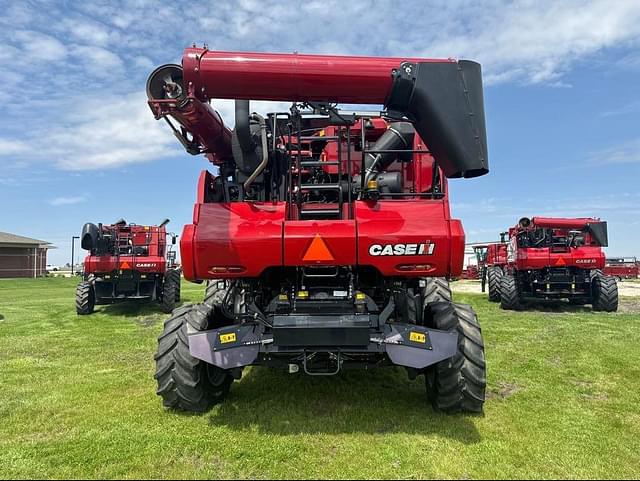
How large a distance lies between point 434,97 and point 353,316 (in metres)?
1.76

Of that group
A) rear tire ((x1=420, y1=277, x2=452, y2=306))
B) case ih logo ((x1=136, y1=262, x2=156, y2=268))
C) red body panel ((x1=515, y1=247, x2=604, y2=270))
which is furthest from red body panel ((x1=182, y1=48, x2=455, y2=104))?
red body panel ((x1=515, y1=247, x2=604, y2=270))

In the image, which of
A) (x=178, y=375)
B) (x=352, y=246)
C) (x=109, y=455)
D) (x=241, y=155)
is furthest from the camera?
(x=241, y=155)

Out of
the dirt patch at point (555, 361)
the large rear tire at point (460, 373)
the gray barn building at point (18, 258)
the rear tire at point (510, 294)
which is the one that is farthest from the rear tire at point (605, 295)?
the gray barn building at point (18, 258)

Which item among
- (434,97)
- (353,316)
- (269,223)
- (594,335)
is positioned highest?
(434,97)

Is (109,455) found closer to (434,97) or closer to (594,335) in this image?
(434,97)

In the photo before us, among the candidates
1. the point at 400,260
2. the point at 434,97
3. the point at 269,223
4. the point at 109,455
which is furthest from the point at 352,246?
the point at 109,455

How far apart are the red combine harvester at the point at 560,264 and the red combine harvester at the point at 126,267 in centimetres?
939

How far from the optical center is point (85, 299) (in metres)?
13.1

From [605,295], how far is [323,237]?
477 inches

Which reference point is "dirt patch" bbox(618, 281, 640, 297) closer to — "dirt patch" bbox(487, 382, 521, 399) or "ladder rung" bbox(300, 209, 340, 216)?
"dirt patch" bbox(487, 382, 521, 399)

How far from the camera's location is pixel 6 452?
11.7ft

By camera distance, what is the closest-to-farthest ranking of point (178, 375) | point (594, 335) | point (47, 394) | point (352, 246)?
1. point (352, 246)
2. point (178, 375)
3. point (47, 394)
4. point (594, 335)

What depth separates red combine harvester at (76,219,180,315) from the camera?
13234 mm

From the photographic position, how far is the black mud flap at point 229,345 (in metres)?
4.02
